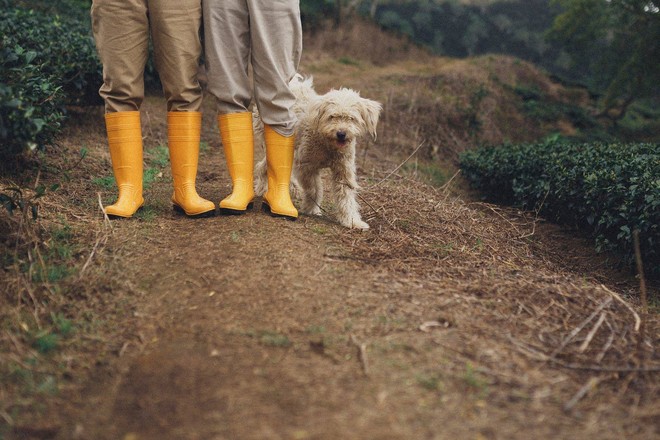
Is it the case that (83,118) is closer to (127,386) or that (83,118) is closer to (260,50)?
(260,50)

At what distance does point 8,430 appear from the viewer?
5.95 ft

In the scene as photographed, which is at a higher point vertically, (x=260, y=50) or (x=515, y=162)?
(x=260, y=50)

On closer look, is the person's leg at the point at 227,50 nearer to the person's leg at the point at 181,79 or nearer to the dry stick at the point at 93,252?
the person's leg at the point at 181,79

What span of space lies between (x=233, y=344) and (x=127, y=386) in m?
0.45

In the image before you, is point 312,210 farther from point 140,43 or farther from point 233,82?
point 140,43

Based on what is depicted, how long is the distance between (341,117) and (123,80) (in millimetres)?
1546

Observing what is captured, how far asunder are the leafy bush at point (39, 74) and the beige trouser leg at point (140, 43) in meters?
0.47

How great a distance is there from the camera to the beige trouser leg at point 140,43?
335 centimetres

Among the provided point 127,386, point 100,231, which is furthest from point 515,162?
point 127,386

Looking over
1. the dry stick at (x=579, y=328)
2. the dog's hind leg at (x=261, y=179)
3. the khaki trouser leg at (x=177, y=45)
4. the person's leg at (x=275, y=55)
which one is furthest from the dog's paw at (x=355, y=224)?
the dry stick at (x=579, y=328)

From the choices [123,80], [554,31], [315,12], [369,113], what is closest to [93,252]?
[123,80]

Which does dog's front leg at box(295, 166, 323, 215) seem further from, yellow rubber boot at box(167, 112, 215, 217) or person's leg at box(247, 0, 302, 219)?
yellow rubber boot at box(167, 112, 215, 217)

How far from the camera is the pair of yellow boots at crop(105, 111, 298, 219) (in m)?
3.59

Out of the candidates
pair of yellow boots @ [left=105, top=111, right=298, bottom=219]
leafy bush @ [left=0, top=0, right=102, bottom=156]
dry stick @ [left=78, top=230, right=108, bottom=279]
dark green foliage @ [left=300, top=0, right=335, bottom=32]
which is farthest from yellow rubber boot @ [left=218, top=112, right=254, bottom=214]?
dark green foliage @ [left=300, top=0, right=335, bottom=32]
